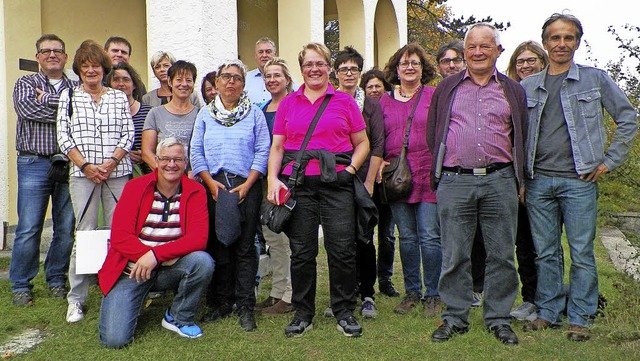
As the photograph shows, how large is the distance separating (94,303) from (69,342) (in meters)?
0.86

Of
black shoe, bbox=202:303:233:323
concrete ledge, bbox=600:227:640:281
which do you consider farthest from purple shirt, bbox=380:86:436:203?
concrete ledge, bbox=600:227:640:281

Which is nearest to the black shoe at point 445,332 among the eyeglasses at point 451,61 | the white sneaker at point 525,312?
the white sneaker at point 525,312

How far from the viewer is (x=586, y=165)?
13.0 ft

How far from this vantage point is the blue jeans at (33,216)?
4.94m

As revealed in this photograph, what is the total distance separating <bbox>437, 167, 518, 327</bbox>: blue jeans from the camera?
13.2 ft

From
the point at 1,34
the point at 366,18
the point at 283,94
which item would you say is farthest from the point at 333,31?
the point at 283,94

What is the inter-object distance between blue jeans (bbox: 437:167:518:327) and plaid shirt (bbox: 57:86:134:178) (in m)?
2.46

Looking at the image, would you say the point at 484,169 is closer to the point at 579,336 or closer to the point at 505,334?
the point at 505,334

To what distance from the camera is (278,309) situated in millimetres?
4781

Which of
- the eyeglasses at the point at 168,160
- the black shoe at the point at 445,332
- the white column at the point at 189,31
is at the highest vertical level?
the white column at the point at 189,31

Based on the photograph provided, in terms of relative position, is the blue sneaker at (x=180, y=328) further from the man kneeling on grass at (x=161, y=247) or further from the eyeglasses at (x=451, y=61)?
the eyeglasses at (x=451, y=61)

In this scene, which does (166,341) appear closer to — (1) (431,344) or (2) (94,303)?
(2) (94,303)

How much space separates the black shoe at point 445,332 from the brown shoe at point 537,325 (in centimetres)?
43

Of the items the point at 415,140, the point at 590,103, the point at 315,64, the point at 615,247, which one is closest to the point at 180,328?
the point at 315,64
